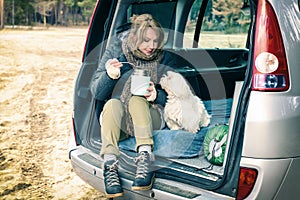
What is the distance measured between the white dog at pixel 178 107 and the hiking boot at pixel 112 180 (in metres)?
0.64

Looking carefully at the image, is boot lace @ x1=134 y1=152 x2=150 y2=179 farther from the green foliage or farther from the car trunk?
the green foliage

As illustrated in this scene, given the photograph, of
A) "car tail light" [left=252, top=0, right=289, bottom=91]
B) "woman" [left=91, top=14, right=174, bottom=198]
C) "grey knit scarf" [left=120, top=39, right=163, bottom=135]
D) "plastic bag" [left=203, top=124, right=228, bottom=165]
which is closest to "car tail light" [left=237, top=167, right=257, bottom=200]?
"car tail light" [left=252, top=0, right=289, bottom=91]

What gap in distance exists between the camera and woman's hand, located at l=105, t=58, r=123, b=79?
9.09 ft

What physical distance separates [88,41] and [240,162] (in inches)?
62.6

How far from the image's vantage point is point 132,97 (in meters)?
2.88

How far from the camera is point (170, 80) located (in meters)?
3.12

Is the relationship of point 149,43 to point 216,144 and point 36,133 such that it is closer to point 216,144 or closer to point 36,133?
point 216,144

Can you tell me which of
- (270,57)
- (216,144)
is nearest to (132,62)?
(216,144)

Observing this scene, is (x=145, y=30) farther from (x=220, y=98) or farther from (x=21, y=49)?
(x=21, y=49)

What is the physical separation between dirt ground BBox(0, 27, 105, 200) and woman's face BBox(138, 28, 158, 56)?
1.40m

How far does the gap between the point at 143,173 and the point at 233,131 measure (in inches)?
24.0

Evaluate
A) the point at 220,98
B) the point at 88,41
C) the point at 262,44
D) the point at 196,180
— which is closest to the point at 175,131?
the point at 196,180

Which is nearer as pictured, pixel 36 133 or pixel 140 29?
pixel 140 29

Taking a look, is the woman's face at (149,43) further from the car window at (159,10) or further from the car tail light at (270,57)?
the car tail light at (270,57)
